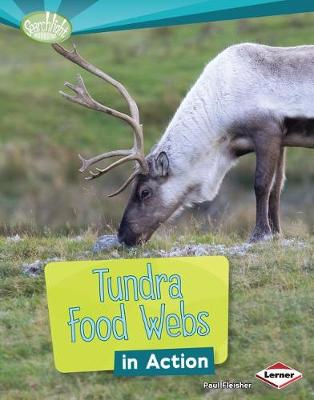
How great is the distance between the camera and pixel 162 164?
11.7 m

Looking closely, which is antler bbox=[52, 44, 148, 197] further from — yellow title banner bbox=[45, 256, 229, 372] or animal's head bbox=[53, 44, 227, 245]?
yellow title banner bbox=[45, 256, 229, 372]

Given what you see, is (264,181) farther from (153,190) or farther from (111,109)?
(111,109)

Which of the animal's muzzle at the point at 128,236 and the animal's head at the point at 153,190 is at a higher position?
the animal's head at the point at 153,190

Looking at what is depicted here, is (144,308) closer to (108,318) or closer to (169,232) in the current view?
(108,318)

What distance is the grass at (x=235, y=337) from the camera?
323 inches

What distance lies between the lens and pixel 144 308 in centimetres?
892

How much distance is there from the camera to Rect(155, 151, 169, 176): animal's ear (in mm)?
11672

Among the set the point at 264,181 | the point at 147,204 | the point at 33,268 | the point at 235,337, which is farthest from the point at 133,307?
the point at 264,181

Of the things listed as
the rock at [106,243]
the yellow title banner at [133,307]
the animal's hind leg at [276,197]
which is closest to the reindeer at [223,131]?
the rock at [106,243]

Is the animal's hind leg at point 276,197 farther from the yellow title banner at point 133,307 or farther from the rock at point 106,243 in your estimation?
the yellow title banner at point 133,307

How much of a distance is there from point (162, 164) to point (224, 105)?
870 millimetres

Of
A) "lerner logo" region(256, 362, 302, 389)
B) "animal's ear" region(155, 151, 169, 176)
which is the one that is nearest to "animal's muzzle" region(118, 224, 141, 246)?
"animal's ear" region(155, 151, 169, 176)

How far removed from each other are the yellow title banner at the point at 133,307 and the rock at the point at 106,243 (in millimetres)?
1904

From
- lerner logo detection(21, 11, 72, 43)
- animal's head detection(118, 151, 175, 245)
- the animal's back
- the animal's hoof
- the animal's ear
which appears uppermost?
lerner logo detection(21, 11, 72, 43)
